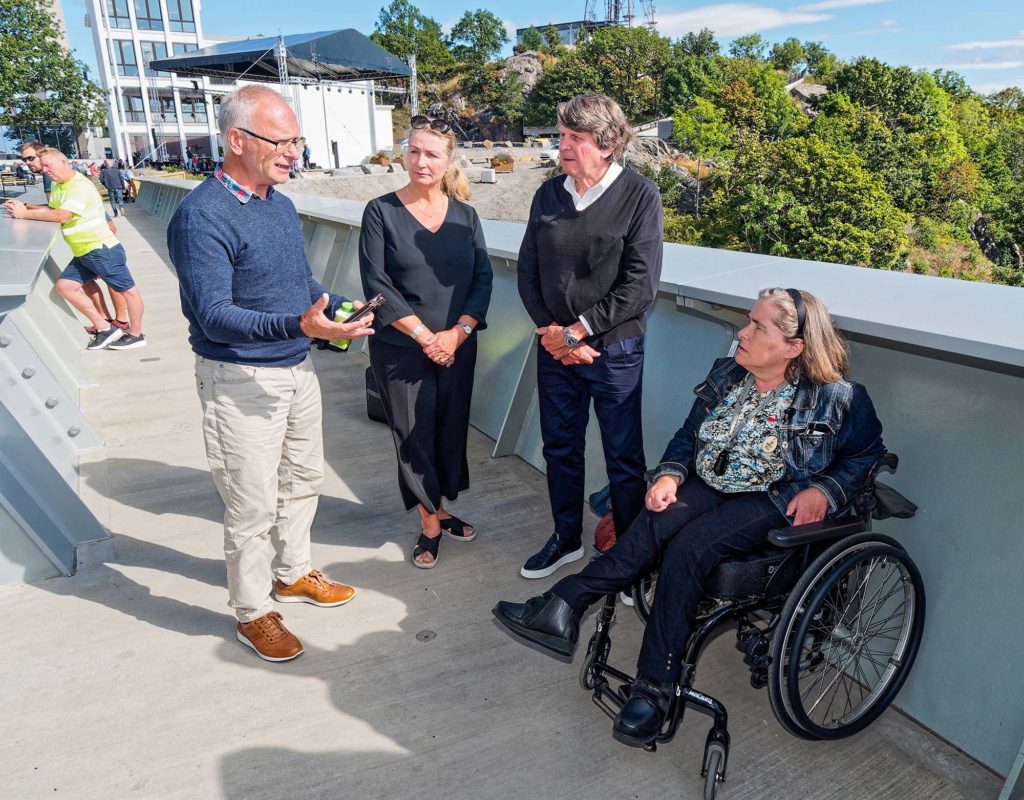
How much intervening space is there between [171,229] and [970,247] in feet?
222

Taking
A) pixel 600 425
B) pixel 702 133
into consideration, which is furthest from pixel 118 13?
pixel 600 425

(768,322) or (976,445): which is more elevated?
(768,322)

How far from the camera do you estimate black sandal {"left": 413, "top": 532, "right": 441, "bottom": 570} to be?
133 inches

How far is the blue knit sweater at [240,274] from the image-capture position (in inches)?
91.6

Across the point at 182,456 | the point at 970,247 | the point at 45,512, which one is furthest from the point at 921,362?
the point at 970,247

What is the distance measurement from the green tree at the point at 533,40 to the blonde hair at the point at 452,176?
13664cm

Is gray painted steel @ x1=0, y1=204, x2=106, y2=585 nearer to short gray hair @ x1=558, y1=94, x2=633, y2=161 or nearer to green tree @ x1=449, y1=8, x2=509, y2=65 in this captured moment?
short gray hair @ x1=558, y1=94, x2=633, y2=161

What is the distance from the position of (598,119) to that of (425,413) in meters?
1.51

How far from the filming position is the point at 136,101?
6275 cm

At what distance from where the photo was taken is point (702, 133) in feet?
239

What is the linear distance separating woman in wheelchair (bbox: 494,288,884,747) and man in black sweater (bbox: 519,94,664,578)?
48 centimetres

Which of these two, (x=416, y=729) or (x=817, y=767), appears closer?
(x=817, y=767)

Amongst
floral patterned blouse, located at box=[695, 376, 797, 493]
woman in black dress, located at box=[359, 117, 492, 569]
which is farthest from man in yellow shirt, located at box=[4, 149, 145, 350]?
floral patterned blouse, located at box=[695, 376, 797, 493]

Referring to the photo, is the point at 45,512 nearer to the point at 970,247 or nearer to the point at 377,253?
the point at 377,253
